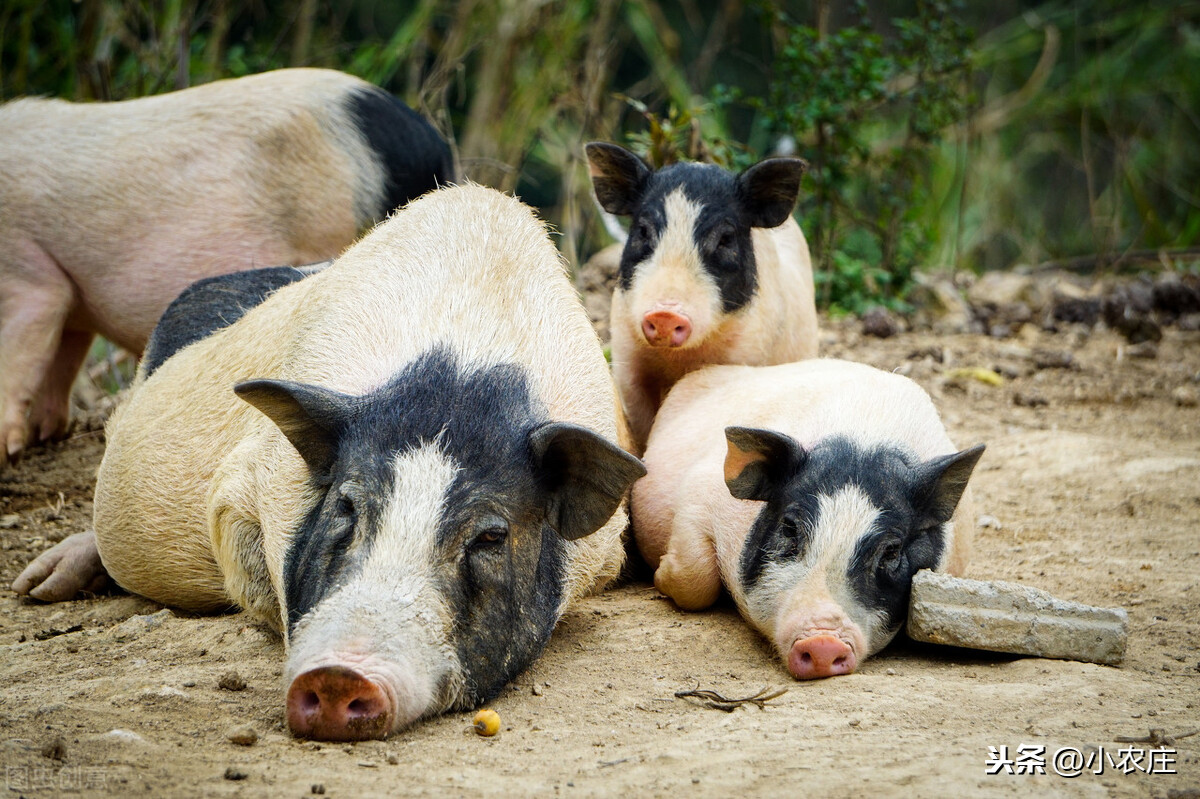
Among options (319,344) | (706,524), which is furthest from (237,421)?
(706,524)

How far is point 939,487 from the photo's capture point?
351cm

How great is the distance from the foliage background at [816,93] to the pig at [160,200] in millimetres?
1197

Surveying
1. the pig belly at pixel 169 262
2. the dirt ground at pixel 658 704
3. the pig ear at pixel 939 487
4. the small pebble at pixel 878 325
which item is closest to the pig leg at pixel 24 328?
the pig belly at pixel 169 262

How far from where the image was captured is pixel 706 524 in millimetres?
3838

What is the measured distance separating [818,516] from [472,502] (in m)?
1.12

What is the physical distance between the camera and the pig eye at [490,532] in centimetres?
278

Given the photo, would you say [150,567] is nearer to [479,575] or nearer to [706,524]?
[479,575]

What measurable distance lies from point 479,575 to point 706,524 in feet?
4.00

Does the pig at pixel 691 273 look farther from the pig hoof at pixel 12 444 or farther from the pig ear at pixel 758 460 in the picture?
the pig hoof at pixel 12 444

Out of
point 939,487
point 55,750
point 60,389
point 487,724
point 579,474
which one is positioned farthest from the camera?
point 60,389

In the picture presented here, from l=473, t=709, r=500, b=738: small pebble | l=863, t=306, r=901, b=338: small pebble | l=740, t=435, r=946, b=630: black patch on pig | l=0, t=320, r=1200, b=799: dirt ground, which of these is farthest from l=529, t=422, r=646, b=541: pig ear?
l=863, t=306, r=901, b=338: small pebble

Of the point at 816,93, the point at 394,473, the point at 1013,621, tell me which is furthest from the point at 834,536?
the point at 816,93

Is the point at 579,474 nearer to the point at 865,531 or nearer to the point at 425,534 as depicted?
the point at 425,534

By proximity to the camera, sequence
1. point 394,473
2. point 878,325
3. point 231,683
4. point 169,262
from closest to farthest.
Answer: point 394,473 → point 231,683 → point 169,262 → point 878,325
